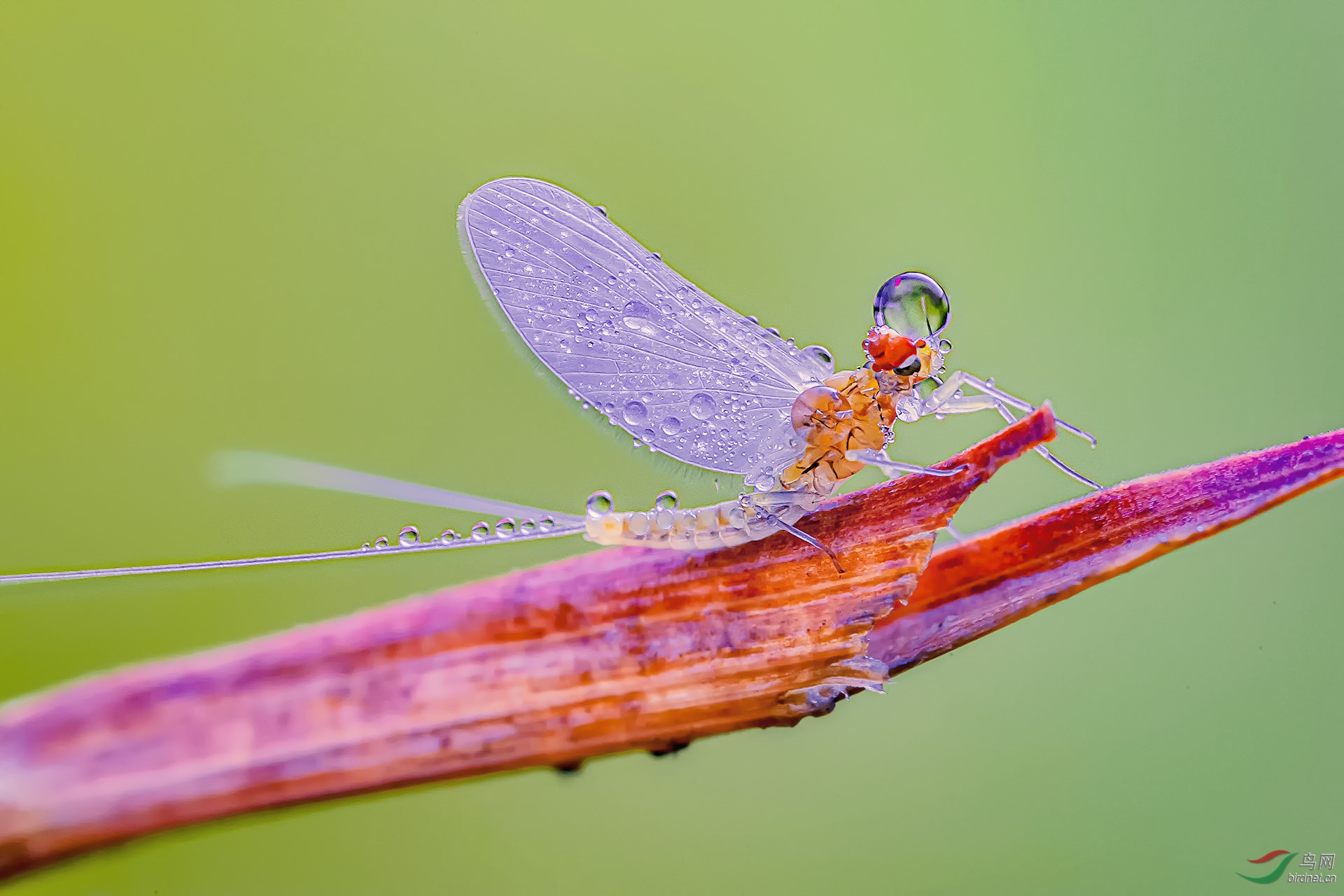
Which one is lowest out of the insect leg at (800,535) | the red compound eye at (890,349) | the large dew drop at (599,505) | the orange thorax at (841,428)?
the insect leg at (800,535)

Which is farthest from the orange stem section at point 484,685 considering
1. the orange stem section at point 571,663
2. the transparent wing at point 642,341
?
the transparent wing at point 642,341

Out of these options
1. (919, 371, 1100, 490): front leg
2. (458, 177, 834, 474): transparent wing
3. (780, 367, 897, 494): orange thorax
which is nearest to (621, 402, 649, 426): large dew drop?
(458, 177, 834, 474): transparent wing

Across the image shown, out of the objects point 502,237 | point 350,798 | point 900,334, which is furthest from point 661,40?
point 350,798

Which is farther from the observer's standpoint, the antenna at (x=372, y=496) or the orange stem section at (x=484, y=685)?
the antenna at (x=372, y=496)

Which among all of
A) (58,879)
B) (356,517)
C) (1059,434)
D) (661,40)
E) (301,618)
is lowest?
(58,879)

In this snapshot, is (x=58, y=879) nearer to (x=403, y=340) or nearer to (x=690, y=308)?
(x=403, y=340)

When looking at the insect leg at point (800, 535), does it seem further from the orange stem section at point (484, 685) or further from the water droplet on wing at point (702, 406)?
the water droplet on wing at point (702, 406)

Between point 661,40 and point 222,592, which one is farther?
point 661,40
